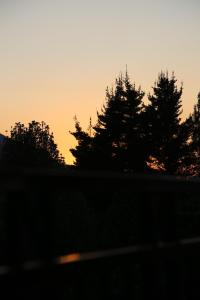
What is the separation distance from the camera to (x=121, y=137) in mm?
61281

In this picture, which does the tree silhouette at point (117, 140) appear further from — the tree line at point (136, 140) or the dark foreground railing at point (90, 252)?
the dark foreground railing at point (90, 252)

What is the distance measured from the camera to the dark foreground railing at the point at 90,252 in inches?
98.7

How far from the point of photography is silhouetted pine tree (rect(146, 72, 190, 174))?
61.8 meters

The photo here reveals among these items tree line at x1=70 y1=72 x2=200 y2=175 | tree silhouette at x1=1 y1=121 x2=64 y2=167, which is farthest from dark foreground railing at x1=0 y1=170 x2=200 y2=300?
tree line at x1=70 y1=72 x2=200 y2=175

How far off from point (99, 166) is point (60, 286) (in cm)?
5641

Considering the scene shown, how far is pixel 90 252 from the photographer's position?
3.21 m

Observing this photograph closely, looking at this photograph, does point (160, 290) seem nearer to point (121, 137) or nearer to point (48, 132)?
point (121, 137)

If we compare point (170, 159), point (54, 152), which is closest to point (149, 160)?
point (170, 159)

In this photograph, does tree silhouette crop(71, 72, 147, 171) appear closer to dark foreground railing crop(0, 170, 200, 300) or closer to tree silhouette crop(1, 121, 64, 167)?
tree silhouette crop(1, 121, 64, 167)

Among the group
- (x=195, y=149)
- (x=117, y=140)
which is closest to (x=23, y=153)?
(x=117, y=140)

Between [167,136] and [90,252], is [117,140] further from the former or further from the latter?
[90,252]

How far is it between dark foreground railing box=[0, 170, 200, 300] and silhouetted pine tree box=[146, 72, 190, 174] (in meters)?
57.6

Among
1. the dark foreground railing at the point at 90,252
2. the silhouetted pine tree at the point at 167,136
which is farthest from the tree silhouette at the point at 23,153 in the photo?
the dark foreground railing at the point at 90,252

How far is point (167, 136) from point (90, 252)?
195 ft
